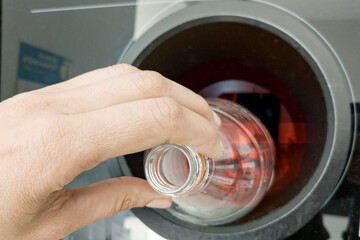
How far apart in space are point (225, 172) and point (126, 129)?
20cm

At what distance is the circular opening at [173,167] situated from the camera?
39 cm

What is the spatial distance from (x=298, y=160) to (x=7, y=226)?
372mm

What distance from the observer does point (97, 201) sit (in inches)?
15.6

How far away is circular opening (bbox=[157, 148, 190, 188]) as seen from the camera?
15.5 inches

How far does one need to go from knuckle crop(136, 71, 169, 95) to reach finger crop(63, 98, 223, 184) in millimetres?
20

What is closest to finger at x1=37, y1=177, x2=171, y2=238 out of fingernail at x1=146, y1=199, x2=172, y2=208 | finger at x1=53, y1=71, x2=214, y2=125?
fingernail at x1=146, y1=199, x2=172, y2=208

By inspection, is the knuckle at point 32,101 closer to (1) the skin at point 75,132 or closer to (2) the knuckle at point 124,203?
(1) the skin at point 75,132

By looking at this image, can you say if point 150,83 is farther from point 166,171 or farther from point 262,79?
point 262,79

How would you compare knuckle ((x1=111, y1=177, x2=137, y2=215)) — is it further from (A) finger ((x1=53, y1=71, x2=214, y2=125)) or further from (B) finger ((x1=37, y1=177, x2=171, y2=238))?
(A) finger ((x1=53, y1=71, x2=214, y2=125))

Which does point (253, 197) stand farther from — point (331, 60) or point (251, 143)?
point (331, 60)

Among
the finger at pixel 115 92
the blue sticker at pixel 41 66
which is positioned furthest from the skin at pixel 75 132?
the blue sticker at pixel 41 66

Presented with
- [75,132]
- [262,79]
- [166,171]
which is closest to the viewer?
[75,132]

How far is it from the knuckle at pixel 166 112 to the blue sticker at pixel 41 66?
0.70 feet

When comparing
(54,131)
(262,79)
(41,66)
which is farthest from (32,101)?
(262,79)
